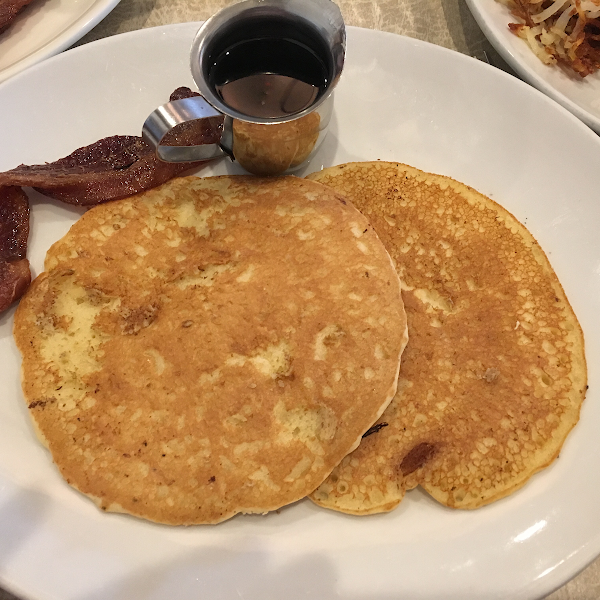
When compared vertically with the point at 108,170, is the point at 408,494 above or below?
below

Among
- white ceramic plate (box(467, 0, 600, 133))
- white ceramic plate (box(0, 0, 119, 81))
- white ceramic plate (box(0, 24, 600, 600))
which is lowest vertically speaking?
white ceramic plate (box(0, 24, 600, 600))

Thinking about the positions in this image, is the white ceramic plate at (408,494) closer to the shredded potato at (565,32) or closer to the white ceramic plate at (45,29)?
the white ceramic plate at (45,29)

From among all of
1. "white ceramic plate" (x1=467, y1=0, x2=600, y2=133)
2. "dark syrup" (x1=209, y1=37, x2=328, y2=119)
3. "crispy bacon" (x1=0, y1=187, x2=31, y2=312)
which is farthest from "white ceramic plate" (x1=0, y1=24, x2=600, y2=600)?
"dark syrup" (x1=209, y1=37, x2=328, y2=119)

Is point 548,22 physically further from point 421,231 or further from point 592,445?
point 592,445

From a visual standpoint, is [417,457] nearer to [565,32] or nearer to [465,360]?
[465,360]

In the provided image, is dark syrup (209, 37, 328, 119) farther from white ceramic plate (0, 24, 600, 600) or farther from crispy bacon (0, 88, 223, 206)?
white ceramic plate (0, 24, 600, 600)

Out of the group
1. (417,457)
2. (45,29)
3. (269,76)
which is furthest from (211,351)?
(45,29)
